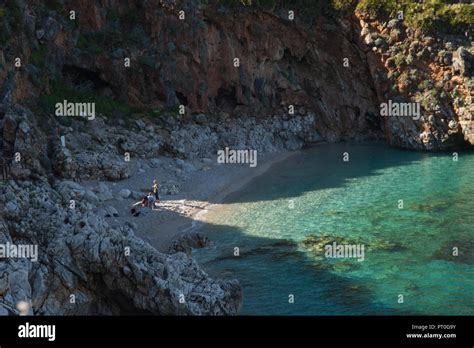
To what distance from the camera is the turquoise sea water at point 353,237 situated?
2252 centimetres

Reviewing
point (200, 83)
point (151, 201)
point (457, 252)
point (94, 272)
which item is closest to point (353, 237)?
point (457, 252)

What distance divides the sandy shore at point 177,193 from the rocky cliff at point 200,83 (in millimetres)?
1747

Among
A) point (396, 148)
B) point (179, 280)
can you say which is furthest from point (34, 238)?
point (396, 148)

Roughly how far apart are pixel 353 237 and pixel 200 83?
3010cm

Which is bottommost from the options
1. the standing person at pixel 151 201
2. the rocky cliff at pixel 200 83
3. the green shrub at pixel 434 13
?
the standing person at pixel 151 201

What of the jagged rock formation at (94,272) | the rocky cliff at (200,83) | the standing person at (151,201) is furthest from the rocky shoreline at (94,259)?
the standing person at (151,201)

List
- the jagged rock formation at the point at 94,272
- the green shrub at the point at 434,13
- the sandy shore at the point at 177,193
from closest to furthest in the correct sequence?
the jagged rock formation at the point at 94,272 < the sandy shore at the point at 177,193 < the green shrub at the point at 434,13

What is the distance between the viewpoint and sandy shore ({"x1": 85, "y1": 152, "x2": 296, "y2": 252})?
3212cm
